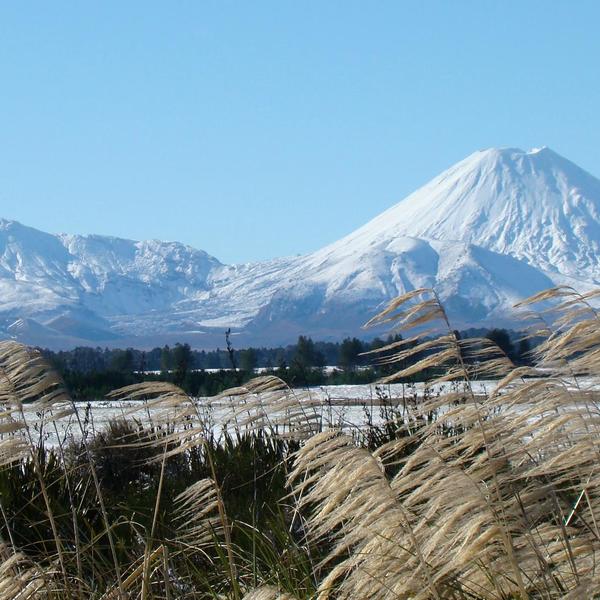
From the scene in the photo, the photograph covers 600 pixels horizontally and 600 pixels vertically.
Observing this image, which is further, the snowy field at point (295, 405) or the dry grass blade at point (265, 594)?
the snowy field at point (295, 405)

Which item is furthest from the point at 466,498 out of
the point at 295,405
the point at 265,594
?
the point at 295,405

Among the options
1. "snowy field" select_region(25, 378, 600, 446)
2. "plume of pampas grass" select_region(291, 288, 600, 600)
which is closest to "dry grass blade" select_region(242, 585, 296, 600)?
"plume of pampas grass" select_region(291, 288, 600, 600)

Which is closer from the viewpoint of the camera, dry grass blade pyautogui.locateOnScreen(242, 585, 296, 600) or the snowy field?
dry grass blade pyautogui.locateOnScreen(242, 585, 296, 600)

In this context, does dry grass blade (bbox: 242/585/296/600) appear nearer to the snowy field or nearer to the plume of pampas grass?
the plume of pampas grass

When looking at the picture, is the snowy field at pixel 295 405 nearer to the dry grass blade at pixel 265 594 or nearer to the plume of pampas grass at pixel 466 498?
the plume of pampas grass at pixel 466 498

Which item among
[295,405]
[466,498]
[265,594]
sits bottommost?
[265,594]

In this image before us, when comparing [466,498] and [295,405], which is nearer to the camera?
[466,498]

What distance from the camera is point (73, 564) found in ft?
16.2

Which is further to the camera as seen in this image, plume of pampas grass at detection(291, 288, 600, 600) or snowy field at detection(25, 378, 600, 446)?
snowy field at detection(25, 378, 600, 446)

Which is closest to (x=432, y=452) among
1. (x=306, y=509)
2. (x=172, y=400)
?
(x=172, y=400)

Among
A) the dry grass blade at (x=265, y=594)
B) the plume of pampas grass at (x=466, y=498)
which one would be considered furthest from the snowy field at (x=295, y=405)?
the dry grass blade at (x=265, y=594)

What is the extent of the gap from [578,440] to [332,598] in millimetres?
1251

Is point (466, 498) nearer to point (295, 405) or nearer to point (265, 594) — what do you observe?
point (265, 594)

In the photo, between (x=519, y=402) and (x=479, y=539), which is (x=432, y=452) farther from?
(x=479, y=539)
